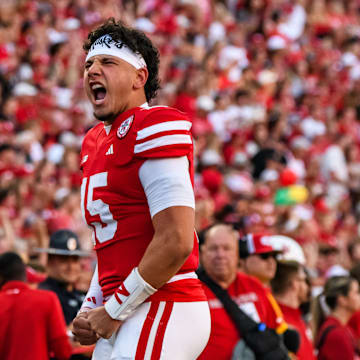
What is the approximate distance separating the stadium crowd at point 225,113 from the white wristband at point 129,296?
3.70 metres

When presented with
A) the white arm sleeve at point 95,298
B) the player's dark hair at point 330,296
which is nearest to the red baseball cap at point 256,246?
the player's dark hair at point 330,296

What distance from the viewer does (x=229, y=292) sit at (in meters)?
5.58

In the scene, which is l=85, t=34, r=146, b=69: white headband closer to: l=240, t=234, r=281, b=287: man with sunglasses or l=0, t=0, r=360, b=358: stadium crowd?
l=240, t=234, r=281, b=287: man with sunglasses

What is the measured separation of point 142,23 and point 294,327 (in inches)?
401

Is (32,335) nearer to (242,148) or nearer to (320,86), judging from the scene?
(242,148)

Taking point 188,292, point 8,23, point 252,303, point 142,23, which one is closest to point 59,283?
point 252,303

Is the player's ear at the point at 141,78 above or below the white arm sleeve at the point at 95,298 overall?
above

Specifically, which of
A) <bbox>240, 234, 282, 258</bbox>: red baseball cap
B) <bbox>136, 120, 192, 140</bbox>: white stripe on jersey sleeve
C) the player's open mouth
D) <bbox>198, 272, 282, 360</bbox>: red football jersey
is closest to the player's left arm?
<bbox>136, 120, 192, 140</bbox>: white stripe on jersey sleeve

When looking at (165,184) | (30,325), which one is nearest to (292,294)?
(30,325)

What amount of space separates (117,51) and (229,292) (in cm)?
249

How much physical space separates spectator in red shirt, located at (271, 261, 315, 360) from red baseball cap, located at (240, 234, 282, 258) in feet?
0.76

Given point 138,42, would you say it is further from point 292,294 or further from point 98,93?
point 292,294

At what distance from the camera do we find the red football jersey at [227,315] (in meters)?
5.23

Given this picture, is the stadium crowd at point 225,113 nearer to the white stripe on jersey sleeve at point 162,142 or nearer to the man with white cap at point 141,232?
the man with white cap at point 141,232
